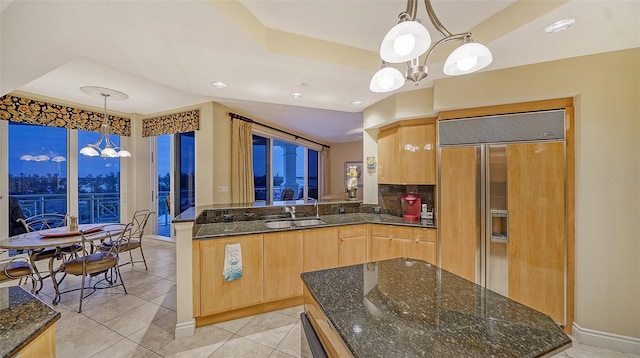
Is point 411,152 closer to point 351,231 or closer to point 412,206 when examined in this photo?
point 412,206

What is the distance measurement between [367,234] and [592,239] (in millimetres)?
2013

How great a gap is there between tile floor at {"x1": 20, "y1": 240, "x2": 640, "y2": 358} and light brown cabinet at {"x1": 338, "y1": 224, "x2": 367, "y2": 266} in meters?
0.78

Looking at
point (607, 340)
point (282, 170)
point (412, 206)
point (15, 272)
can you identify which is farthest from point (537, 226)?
point (282, 170)

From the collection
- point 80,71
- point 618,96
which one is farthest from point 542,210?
point 80,71

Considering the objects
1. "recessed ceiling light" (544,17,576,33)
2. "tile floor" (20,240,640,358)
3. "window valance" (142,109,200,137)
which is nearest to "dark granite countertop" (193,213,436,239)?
"tile floor" (20,240,640,358)

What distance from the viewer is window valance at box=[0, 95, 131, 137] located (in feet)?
11.1

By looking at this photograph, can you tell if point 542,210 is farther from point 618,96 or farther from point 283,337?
point 283,337

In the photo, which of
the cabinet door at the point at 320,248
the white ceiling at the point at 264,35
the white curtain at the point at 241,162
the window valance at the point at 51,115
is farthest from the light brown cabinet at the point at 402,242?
the window valance at the point at 51,115

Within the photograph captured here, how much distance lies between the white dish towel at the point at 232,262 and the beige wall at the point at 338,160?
6388 mm

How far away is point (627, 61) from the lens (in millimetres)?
1911

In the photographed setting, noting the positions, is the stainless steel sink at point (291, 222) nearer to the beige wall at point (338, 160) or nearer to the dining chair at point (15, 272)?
the dining chair at point (15, 272)

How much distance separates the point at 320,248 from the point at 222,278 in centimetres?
107

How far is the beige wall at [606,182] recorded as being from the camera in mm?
1916

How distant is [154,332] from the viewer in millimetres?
2209
